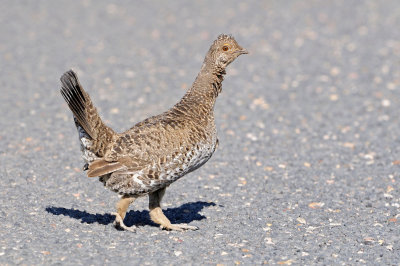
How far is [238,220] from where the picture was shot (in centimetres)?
827

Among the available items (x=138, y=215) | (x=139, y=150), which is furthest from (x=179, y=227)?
(x=139, y=150)

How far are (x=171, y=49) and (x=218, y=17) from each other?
326 cm

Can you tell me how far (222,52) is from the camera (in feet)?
27.0

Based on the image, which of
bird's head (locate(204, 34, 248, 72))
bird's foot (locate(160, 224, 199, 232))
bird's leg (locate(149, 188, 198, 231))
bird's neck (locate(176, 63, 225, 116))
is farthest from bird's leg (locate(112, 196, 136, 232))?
bird's head (locate(204, 34, 248, 72))

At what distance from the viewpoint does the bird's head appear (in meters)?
8.22

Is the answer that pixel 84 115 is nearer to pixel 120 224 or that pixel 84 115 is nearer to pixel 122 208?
pixel 122 208

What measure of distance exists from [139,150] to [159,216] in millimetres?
946

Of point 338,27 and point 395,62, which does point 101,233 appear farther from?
point 338,27

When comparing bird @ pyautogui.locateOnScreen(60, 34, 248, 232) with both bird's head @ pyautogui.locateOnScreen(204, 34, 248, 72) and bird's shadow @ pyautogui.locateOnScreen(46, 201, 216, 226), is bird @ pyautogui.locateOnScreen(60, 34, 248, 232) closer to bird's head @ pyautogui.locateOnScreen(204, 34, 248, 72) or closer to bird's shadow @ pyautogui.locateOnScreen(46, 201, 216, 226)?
bird's shadow @ pyautogui.locateOnScreen(46, 201, 216, 226)

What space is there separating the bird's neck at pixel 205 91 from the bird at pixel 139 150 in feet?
0.78

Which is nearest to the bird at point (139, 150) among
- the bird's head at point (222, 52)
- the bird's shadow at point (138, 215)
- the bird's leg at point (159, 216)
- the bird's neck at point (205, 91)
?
the bird's leg at point (159, 216)

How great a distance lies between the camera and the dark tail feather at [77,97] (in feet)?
24.0

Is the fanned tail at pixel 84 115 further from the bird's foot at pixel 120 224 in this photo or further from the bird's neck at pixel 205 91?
the bird's neck at pixel 205 91

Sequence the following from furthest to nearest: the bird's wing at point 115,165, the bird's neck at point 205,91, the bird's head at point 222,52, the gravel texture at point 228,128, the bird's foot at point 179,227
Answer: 1. the bird's head at point 222,52
2. the bird's neck at point 205,91
3. the bird's foot at point 179,227
4. the gravel texture at point 228,128
5. the bird's wing at point 115,165
